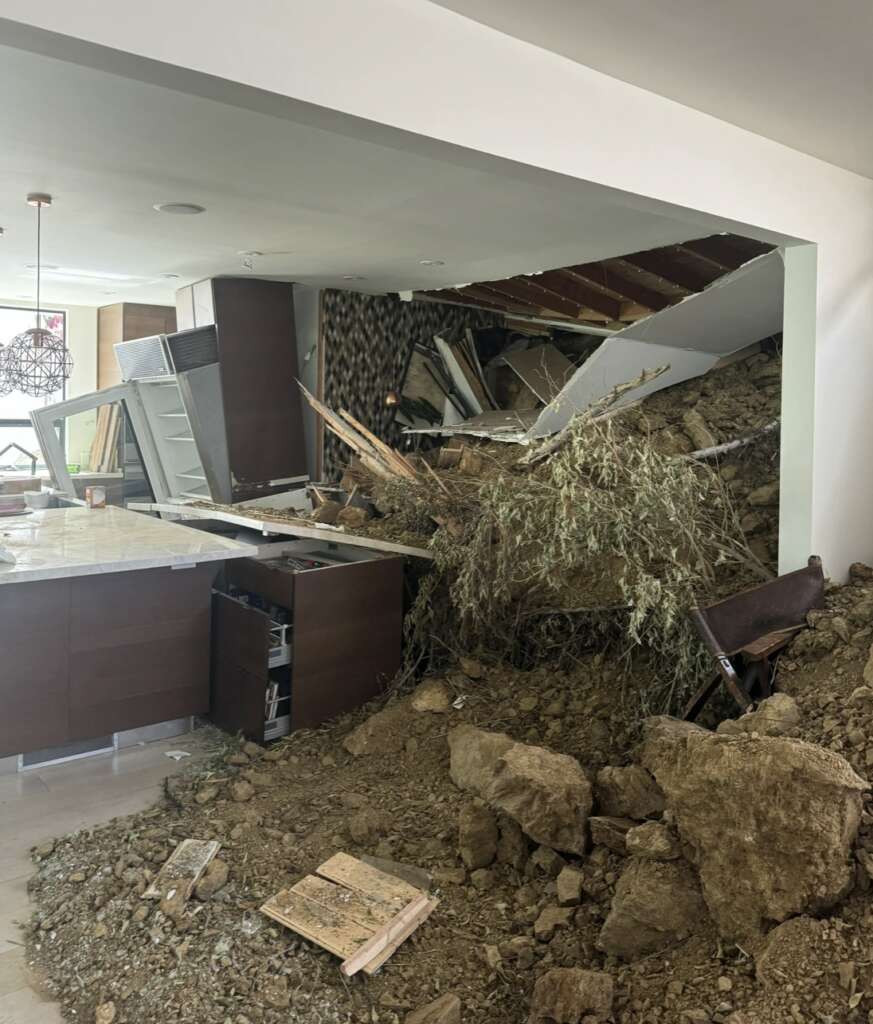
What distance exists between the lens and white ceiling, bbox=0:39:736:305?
278 centimetres

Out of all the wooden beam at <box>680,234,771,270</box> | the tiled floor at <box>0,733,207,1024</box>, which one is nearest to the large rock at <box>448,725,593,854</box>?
the tiled floor at <box>0,733,207,1024</box>

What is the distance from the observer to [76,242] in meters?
5.11

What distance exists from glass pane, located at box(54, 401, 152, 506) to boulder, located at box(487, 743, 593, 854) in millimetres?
4567

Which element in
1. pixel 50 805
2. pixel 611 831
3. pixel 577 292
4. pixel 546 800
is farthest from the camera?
pixel 577 292

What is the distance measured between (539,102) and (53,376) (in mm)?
4170

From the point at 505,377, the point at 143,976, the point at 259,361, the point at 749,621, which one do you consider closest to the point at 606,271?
the point at 505,377

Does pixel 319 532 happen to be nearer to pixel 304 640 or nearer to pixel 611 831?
pixel 304 640

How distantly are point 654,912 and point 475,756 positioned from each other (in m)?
1.20

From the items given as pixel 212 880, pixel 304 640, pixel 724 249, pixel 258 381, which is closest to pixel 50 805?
pixel 212 880

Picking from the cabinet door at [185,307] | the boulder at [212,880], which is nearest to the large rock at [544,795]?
the boulder at [212,880]

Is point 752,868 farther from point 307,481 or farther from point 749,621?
point 307,481

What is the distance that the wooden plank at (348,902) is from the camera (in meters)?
2.60

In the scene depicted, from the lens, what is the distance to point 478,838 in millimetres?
2949

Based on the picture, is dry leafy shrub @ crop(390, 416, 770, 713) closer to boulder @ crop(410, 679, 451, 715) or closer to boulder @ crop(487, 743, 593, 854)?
boulder @ crop(410, 679, 451, 715)
